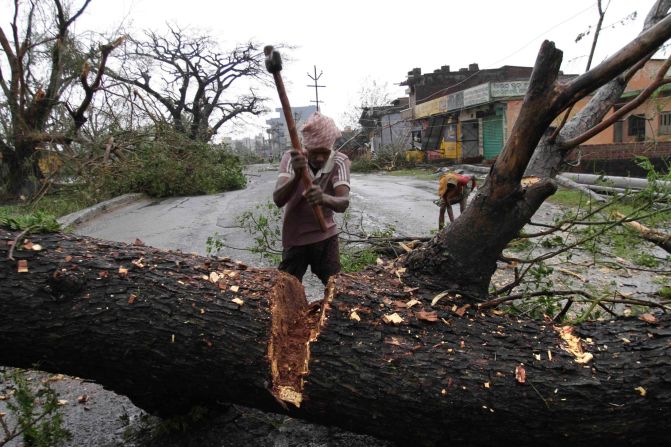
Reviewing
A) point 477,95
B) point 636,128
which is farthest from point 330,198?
point 477,95

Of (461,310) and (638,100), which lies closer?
(461,310)

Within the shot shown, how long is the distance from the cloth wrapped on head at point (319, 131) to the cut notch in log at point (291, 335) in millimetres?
776

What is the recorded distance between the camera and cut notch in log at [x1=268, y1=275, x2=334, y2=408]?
6.37ft

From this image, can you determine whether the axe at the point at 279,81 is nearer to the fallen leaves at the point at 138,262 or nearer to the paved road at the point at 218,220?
the fallen leaves at the point at 138,262

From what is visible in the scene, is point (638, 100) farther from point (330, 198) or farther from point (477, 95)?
point (477, 95)

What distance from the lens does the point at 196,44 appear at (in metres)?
28.8

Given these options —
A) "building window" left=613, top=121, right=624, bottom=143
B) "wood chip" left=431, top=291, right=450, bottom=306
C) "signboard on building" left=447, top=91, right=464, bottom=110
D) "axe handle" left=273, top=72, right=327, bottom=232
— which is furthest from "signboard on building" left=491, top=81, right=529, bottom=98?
"wood chip" left=431, top=291, right=450, bottom=306

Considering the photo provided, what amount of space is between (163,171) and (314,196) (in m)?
10.8

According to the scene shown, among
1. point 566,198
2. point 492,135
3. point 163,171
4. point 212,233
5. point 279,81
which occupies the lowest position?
point 566,198

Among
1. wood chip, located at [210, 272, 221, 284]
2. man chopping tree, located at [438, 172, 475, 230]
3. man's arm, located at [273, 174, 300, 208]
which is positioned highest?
man's arm, located at [273, 174, 300, 208]

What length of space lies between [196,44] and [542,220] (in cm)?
2643

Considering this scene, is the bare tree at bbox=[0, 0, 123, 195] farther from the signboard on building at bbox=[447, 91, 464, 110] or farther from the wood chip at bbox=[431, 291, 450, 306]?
the signboard on building at bbox=[447, 91, 464, 110]

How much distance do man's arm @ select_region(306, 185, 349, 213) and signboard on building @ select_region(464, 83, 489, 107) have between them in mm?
21511

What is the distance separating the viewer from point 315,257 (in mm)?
2967
